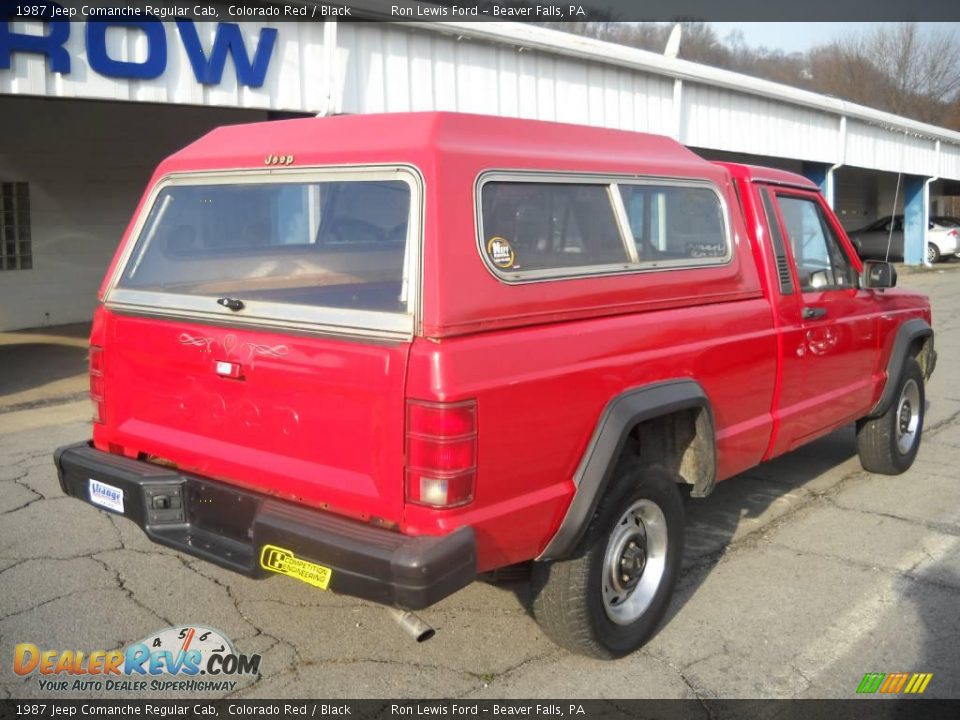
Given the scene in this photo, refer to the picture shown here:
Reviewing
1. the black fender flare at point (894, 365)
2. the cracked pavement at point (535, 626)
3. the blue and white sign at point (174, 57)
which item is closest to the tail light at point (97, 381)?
the cracked pavement at point (535, 626)

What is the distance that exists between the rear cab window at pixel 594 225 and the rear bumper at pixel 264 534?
38.5 inches

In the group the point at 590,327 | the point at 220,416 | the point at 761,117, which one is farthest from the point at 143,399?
the point at 761,117

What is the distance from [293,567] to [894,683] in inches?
90.7

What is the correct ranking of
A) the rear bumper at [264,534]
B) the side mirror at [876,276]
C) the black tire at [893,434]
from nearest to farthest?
1. the rear bumper at [264,534]
2. the side mirror at [876,276]
3. the black tire at [893,434]

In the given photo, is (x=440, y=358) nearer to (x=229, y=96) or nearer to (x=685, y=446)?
(x=685, y=446)

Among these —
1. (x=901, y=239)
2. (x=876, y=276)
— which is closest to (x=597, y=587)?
(x=876, y=276)

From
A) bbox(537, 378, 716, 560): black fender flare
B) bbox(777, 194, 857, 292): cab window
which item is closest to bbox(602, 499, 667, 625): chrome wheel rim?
bbox(537, 378, 716, 560): black fender flare

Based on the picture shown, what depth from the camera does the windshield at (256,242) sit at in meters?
3.65

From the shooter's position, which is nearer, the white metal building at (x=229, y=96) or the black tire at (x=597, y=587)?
the black tire at (x=597, y=587)

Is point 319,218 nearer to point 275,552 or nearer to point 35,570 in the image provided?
point 275,552

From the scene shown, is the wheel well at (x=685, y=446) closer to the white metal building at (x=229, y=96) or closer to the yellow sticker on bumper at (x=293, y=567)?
the yellow sticker on bumper at (x=293, y=567)

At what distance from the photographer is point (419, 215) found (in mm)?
3070

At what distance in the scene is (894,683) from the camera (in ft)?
11.5

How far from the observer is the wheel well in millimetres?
3898
